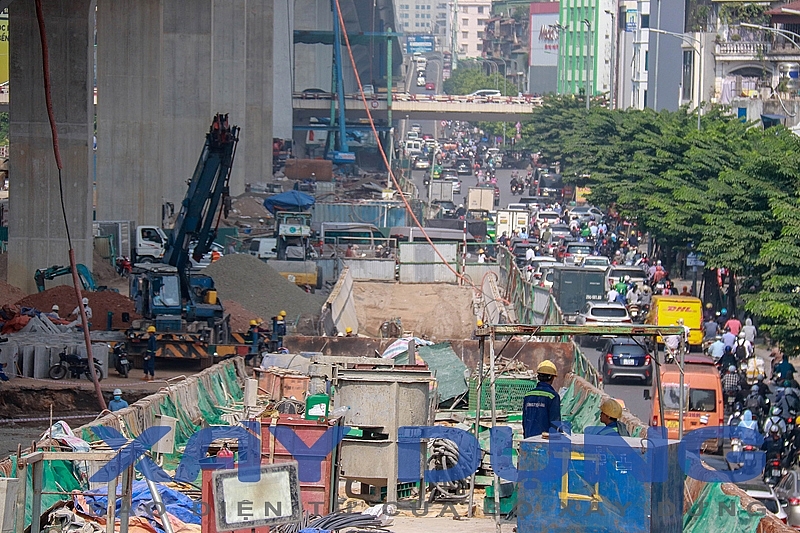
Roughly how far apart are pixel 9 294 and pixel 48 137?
15.0 ft

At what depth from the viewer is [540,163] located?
395ft

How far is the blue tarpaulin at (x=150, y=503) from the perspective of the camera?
1254 centimetres

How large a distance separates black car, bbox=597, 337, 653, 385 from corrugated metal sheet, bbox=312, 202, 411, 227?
3266 centimetres

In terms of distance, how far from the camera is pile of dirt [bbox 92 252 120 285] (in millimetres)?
46000

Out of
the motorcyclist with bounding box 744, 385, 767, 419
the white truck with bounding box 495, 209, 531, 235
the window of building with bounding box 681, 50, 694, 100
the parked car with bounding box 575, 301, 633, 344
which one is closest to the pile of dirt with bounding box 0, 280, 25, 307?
the parked car with bounding box 575, 301, 633, 344

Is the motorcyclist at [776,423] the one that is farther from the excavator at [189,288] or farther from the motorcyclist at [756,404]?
the excavator at [189,288]

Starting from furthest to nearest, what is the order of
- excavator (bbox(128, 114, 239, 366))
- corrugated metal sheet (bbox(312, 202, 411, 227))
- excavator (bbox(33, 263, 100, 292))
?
corrugated metal sheet (bbox(312, 202, 411, 227)) → excavator (bbox(33, 263, 100, 292)) → excavator (bbox(128, 114, 239, 366))

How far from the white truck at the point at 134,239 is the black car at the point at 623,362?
2086 centimetres

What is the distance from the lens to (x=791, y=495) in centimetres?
1766

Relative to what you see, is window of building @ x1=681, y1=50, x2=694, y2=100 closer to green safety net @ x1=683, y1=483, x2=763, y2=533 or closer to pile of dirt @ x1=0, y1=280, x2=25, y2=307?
pile of dirt @ x1=0, y1=280, x2=25, y2=307

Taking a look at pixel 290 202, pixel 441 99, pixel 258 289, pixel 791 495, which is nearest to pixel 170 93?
pixel 290 202

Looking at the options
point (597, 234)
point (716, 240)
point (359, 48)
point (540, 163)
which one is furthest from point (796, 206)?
point (359, 48)

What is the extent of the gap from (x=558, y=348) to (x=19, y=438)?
1078 centimetres

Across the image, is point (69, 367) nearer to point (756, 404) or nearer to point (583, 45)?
point (756, 404)
